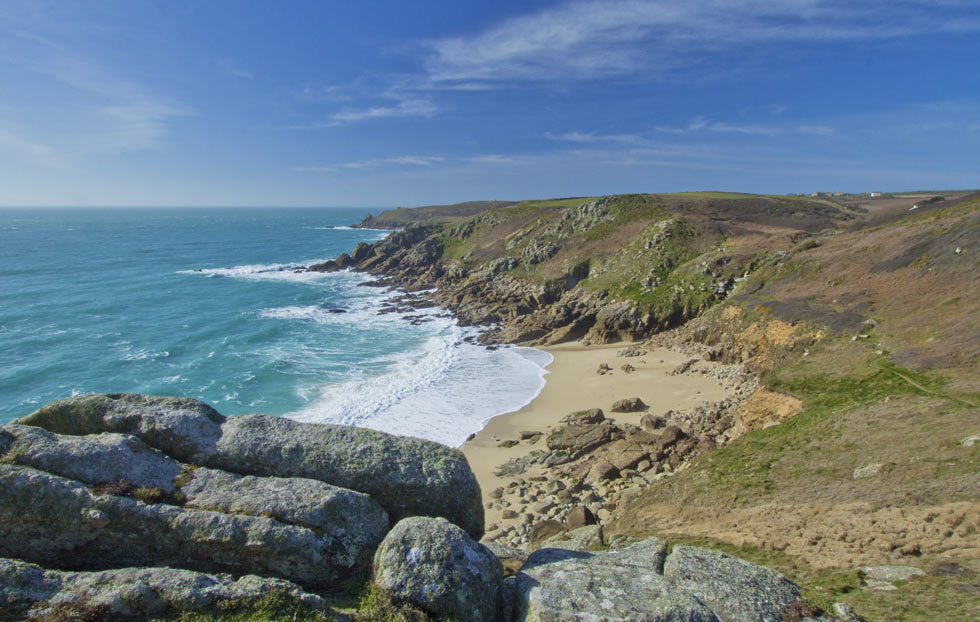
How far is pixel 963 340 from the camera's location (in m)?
22.6

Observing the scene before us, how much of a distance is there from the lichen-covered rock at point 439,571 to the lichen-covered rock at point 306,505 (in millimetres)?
605

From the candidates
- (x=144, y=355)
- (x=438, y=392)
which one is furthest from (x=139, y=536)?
(x=144, y=355)

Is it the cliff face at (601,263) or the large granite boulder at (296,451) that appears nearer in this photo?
the large granite boulder at (296,451)

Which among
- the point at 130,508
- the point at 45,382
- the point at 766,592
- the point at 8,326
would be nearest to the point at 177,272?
the point at 8,326

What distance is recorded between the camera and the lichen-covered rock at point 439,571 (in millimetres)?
7867

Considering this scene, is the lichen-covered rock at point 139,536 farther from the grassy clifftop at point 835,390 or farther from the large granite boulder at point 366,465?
the grassy clifftop at point 835,390

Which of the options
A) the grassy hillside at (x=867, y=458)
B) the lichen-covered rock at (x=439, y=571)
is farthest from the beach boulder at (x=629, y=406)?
the lichen-covered rock at (x=439, y=571)

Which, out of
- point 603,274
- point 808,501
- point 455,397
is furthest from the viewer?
point 603,274

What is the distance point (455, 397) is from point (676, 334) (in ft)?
75.5

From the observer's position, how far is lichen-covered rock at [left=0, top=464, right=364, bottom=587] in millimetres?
7793

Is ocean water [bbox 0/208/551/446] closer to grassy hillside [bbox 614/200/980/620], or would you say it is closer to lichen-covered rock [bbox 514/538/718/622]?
grassy hillside [bbox 614/200/980/620]

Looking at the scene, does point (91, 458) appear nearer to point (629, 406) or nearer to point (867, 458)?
point (867, 458)

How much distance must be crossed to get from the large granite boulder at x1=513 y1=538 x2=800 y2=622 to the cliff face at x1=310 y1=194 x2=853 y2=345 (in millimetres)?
39128

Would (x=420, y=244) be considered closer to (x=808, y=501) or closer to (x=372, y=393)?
(x=372, y=393)
